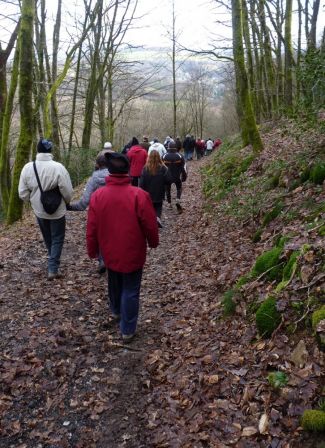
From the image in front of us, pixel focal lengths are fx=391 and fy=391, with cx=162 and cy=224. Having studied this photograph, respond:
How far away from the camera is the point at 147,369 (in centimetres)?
444

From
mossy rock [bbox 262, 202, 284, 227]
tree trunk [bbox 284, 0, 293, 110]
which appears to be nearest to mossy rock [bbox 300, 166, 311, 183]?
mossy rock [bbox 262, 202, 284, 227]

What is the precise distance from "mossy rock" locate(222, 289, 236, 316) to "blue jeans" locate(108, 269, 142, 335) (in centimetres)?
115

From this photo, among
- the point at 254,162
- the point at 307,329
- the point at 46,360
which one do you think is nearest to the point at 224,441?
the point at 307,329

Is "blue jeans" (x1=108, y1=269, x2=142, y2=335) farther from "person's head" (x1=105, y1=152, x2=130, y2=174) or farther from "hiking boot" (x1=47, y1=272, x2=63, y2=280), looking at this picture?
"hiking boot" (x1=47, y1=272, x2=63, y2=280)

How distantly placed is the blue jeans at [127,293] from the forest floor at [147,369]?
0.25 m

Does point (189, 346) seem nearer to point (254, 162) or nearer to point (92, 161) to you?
point (254, 162)

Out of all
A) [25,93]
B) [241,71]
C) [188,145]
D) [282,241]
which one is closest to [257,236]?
[282,241]

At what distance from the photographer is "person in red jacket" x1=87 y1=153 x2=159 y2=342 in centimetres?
460

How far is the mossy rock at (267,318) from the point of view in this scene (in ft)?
13.6

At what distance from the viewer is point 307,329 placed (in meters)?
3.79

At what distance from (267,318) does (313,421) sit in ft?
4.72

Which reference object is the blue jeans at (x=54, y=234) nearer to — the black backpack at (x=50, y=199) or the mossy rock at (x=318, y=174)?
the black backpack at (x=50, y=199)

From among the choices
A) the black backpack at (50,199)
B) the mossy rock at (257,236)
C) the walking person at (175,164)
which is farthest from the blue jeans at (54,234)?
the walking person at (175,164)

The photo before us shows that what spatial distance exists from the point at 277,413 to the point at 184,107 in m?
62.3
